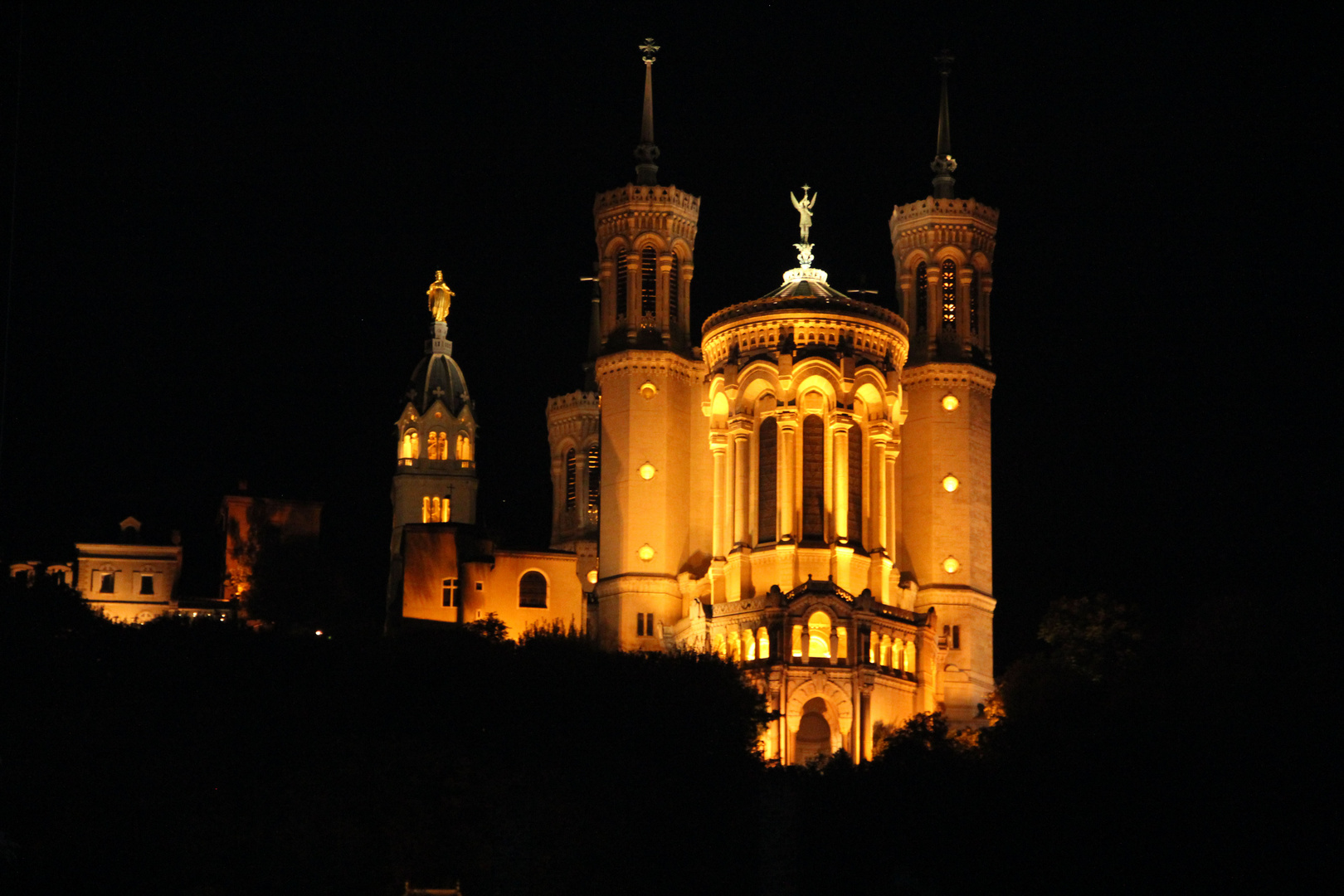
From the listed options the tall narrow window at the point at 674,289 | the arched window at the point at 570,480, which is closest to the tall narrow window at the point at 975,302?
the tall narrow window at the point at 674,289

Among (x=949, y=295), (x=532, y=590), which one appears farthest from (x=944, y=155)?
(x=532, y=590)

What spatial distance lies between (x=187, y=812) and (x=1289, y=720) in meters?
28.5

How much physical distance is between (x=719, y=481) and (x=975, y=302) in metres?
12.2

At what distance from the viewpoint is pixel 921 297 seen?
99188 mm

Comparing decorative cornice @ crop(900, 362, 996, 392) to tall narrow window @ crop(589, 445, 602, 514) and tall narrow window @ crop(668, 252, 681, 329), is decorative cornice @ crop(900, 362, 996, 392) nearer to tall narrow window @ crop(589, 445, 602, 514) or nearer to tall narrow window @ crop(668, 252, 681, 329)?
tall narrow window @ crop(668, 252, 681, 329)

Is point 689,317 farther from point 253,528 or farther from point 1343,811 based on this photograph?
point 1343,811

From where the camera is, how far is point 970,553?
316 ft

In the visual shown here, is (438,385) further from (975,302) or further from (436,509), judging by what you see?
(975,302)

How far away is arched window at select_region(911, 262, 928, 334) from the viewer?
9862 centimetres

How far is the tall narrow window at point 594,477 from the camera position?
355ft

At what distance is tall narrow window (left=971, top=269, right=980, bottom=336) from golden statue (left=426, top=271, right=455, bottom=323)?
28576mm

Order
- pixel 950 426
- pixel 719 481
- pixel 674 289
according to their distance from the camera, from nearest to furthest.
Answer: pixel 719 481 → pixel 950 426 → pixel 674 289

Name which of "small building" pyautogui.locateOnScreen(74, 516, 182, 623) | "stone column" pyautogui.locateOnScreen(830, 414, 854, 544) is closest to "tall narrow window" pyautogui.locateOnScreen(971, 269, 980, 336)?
"stone column" pyautogui.locateOnScreen(830, 414, 854, 544)

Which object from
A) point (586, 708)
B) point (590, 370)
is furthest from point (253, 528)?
point (586, 708)
